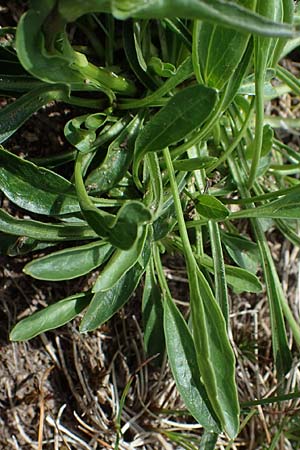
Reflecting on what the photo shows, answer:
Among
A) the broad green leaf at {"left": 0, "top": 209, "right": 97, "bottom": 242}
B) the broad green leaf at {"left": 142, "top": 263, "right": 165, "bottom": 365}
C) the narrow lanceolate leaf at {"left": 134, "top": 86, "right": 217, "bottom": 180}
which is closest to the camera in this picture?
the narrow lanceolate leaf at {"left": 134, "top": 86, "right": 217, "bottom": 180}

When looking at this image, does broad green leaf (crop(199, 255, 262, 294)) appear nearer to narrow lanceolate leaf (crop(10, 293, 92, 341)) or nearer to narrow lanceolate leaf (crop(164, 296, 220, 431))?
narrow lanceolate leaf (crop(164, 296, 220, 431))

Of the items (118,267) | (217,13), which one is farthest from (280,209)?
(217,13)

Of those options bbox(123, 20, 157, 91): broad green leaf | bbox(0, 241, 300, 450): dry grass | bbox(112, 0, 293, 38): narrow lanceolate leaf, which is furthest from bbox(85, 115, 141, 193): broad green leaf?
bbox(112, 0, 293, 38): narrow lanceolate leaf

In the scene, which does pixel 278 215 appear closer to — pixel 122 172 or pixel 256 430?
pixel 122 172

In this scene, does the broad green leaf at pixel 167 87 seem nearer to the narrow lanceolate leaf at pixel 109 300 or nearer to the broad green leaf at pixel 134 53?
the broad green leaf at pixel 134 53

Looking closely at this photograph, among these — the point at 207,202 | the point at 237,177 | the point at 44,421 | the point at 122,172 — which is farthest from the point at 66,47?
the point at 44,421

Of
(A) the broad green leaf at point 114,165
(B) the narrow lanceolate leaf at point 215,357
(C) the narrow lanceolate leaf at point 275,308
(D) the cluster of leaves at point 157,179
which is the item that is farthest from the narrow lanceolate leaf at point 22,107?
(C) the narrow lanceolate leaf at point 275,308

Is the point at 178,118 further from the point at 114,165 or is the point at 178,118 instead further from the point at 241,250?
the point at 241,250
